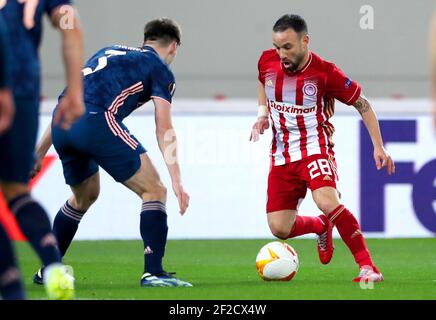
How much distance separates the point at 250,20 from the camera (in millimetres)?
13945

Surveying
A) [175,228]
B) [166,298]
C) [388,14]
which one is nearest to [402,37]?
[388,14]

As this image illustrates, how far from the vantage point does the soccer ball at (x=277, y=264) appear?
7434 millimetres

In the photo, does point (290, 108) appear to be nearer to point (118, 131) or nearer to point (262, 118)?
point (262, 118)

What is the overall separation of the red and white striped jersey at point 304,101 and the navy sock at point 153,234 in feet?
4.73

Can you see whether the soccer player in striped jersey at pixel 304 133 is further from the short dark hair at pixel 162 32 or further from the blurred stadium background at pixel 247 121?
the blurred stadium background at pixel 247 121

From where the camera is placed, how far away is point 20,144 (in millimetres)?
5027

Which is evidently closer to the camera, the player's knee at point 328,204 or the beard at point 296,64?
the player's knee at point 328,204

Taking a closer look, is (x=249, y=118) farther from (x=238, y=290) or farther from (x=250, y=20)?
(x=238, y=290)

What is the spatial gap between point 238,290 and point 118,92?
1408 mm

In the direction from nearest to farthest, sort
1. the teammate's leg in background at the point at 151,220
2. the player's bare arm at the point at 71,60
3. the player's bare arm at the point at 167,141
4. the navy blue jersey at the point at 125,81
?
the player's bare arm at the point at 71,60, the player's bare arm at the point at 167,141, the teammate's leg in background at the point at 151,220, the navy blue jersey at the point at 125,81

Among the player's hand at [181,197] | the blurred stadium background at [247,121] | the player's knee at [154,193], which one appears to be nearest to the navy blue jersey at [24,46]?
the player's hand at [181,197]

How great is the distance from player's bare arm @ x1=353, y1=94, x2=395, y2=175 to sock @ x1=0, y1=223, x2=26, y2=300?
3210 mm

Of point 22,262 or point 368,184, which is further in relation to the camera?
point 368,184

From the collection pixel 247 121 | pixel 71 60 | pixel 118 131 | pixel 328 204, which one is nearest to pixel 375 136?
pixel 328 204
